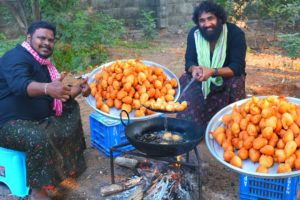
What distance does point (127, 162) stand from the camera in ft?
12.0

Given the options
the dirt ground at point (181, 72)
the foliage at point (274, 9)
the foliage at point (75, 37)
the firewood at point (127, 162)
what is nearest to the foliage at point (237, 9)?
the foliage at point (274, 9)

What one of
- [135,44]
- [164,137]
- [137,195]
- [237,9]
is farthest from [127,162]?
[135,44]

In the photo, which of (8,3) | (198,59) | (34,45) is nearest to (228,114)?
(198,59)

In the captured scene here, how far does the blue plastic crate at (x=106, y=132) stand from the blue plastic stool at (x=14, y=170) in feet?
3.03

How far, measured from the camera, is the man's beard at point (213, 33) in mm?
3872

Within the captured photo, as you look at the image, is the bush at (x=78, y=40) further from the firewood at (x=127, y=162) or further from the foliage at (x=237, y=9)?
the firewood at (x=127, y=162)

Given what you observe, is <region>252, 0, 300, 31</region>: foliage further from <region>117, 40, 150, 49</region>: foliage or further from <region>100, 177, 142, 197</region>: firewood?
<region>100, 177, 142, 197</region>: firewood

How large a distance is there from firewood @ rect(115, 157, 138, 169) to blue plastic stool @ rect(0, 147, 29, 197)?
0.93 meters

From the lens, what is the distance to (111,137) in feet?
12.5

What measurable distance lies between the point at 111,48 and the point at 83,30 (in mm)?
1201

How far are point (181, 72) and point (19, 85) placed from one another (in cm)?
391

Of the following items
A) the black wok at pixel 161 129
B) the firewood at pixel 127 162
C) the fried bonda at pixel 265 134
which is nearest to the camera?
the fried bonda at pixel 265 134

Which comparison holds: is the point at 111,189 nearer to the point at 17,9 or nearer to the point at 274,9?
the point at 17,9

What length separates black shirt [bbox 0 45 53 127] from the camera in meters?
2.96
